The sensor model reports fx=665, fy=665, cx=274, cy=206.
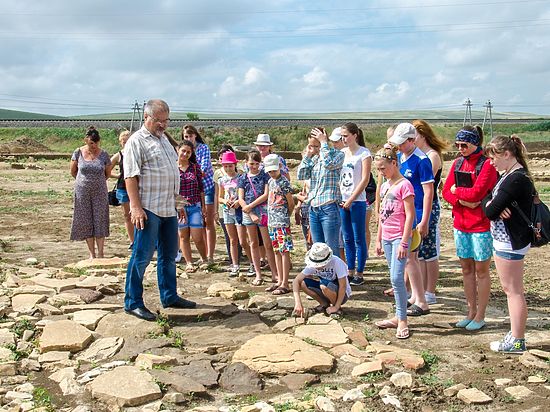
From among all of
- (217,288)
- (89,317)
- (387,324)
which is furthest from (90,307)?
(387,324)

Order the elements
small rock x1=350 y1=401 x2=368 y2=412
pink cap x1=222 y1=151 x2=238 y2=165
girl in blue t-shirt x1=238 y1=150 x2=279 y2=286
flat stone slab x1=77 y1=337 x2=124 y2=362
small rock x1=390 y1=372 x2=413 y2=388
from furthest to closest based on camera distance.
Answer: pink cap x1=222 y1=151 x2=238 y2=165 → girl in blue t-shirt x1=238 y1=150 x2=279 y2=286 → flat stone slab x1=77 y1=337 x2=124 y2=362 → small rock x1=390 y1=372 x2=413 y2=388 → small rock x1=350 y1=401 x2=368 y2=412

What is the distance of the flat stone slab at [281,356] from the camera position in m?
5.09

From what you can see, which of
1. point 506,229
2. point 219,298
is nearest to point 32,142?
point 219,298

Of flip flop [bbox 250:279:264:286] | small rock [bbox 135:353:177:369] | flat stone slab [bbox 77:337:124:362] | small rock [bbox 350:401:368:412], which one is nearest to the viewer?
small rock [bbox 350:401:368:412]

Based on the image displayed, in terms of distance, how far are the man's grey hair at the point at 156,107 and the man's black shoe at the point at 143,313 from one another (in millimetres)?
1872

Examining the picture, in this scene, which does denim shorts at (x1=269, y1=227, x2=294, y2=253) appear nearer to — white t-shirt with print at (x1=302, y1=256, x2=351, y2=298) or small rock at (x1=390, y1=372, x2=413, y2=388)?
white t-shirt with print at (x1=302, y1=256, x2=351, y2=298)

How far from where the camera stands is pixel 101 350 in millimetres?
5594

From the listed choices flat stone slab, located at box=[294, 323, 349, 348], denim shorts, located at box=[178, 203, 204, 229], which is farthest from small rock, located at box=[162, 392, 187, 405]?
denim shorts, located at box=[178, 203, 204, 229]

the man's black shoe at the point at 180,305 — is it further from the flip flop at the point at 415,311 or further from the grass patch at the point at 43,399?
the flip flop at the point at 415,311

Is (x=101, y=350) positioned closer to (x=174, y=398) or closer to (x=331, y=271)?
(x=174, y=398)

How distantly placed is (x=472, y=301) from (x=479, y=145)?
1.45 metres

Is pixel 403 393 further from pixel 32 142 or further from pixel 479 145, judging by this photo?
pixel 32 142

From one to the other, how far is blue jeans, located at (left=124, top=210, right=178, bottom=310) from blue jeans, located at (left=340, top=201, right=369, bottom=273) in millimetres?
2044

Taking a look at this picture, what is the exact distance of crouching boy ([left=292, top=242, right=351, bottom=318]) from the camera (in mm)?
6250
